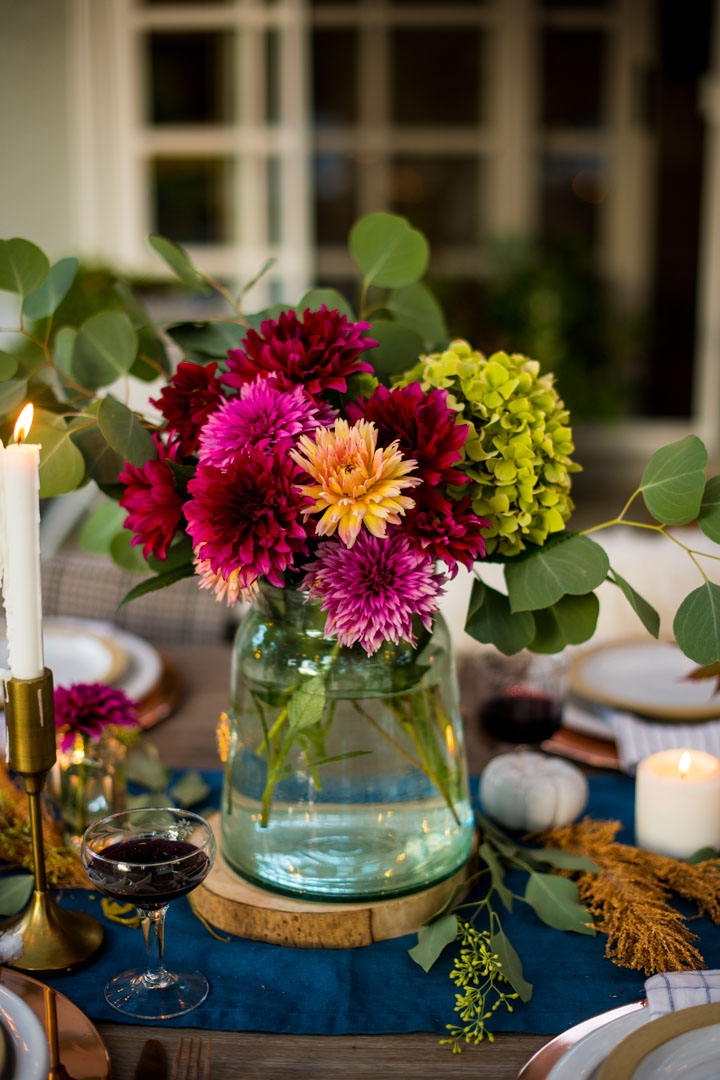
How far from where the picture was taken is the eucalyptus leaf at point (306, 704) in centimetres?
69

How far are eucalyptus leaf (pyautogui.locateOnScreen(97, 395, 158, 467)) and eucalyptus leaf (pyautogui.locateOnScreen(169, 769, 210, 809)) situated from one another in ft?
1.15

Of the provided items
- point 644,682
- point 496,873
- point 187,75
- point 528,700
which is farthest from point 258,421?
point 187,75

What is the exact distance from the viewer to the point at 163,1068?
60cm

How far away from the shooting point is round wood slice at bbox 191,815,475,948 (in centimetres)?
72

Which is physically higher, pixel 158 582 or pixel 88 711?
pixel 158 582

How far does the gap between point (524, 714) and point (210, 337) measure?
0.46 m

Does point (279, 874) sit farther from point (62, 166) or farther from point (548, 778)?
point (62, 166)

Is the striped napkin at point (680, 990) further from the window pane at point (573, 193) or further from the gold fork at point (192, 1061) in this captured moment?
the window pane at point (573, 193)

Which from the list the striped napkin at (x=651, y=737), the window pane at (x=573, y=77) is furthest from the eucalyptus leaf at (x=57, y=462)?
the window pane at (x=573, y=77)

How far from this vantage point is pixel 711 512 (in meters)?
0.70

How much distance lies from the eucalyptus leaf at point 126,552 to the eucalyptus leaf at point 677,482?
411mm

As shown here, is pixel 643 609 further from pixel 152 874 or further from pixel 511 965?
pixel 152 874

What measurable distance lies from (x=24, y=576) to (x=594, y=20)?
5181 millimetres

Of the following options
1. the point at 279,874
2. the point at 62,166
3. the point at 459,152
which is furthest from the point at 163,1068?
the point at 459,152
